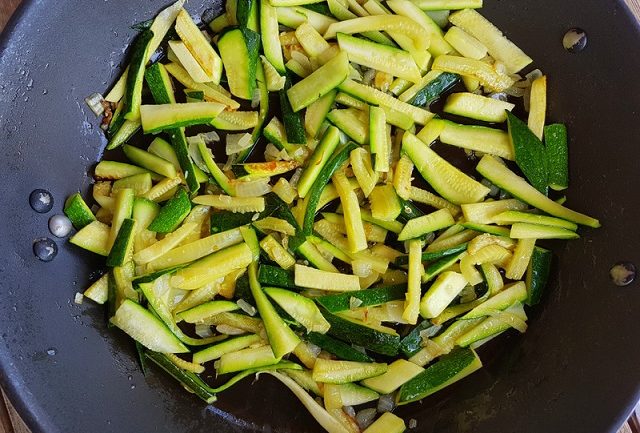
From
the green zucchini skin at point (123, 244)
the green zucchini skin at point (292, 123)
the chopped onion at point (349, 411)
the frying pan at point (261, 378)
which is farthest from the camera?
the chopped onion at point (349, 411)

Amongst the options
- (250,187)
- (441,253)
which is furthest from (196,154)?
(441,253)

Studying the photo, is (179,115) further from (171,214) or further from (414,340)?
(414,340)

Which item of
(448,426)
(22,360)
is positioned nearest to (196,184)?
(22,360)

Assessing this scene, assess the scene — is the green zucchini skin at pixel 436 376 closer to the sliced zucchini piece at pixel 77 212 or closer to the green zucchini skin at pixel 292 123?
the green zucchini skin at pixel 292 123

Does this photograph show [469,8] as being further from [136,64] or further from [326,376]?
[326,376]

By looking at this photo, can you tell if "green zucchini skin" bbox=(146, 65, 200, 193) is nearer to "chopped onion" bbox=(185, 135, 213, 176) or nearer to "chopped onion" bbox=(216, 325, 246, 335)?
"chopped onion" bbox=(185, 135, 213, 176)

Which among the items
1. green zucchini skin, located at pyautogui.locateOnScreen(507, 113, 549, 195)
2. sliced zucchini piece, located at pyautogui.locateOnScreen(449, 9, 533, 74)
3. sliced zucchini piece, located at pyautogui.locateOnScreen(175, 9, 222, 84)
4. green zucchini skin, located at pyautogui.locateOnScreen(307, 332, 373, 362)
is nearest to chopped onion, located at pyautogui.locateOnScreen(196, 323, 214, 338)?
green zucchini skin, located at pyautogui.locateOnScreen(307, 332, 373, 362)

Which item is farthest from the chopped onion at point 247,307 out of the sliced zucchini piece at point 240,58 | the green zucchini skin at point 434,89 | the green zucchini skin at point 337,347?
the green zucchini skin at point 434,89
